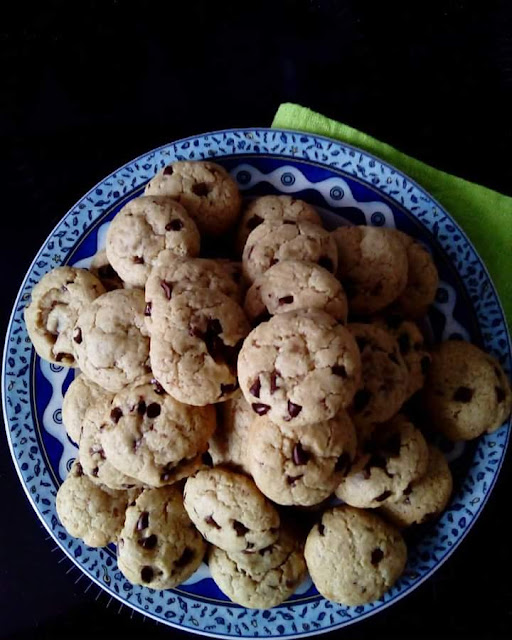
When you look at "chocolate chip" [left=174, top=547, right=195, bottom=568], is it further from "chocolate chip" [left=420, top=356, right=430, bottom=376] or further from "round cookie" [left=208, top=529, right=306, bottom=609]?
"chocolate chip" [left=420, top=356, right=430, bottom=376]

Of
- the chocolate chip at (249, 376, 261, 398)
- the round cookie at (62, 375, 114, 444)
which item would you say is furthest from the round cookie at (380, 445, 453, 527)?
the round cookie at (62, 375, 114, 444)

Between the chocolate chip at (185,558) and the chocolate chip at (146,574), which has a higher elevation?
the chocolate chip at (185,558)

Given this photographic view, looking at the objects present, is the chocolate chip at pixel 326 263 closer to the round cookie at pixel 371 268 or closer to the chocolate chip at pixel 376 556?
the round cookie at pixel 371 268

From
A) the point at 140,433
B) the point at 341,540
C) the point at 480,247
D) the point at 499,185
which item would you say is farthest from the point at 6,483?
the point at 499,185

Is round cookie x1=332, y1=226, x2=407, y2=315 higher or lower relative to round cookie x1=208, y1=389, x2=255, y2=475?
higher

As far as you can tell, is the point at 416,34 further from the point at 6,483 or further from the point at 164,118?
the point at 6,483

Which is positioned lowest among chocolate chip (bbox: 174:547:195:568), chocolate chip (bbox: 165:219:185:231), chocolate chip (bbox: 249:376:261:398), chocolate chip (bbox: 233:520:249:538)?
chocolate chip (bbox: 174:547:195:568)

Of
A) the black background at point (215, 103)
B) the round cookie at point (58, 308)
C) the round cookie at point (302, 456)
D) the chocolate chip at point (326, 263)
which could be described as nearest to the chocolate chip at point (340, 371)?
the round cookie at point (302, 456)
